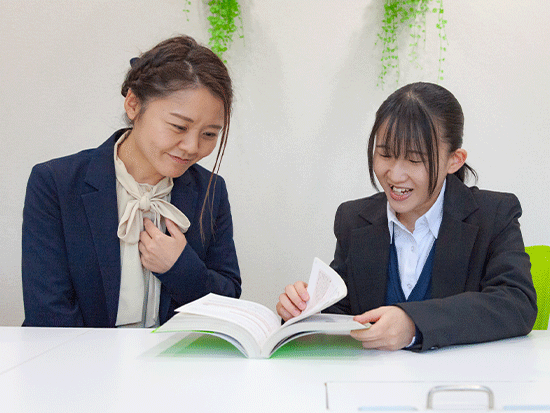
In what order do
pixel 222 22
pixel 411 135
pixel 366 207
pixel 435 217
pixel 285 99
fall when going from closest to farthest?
pixel 411 135
pixel 435 217
pixel 366 207
pixel 222 22
pixel 285 99

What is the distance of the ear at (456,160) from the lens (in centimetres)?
147

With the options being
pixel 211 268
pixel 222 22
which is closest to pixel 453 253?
pixel 211 268

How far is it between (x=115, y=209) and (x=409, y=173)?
0.84m

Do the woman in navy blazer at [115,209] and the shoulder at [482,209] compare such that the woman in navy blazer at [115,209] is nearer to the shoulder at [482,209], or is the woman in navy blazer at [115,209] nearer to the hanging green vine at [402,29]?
the shoulder at [482,209]

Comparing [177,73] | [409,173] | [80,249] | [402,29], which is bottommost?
[80,249]

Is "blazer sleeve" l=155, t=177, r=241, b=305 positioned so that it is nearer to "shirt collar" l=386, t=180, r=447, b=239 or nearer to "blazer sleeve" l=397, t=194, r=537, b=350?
"shirt collar" l=386, t=180, r=447, b=239

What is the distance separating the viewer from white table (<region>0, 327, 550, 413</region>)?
2.56 feet

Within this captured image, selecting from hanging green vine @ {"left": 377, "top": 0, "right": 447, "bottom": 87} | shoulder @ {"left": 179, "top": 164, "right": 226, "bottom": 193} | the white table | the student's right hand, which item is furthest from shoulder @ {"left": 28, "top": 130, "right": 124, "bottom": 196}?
hanging green vine @ {"left": 377, "top": 0, "right": 447, "bottom": 87}

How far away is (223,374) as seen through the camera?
915 millimetres

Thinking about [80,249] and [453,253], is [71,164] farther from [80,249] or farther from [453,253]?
[453,253]

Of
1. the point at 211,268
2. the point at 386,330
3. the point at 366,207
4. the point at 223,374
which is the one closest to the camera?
the point at 223,374

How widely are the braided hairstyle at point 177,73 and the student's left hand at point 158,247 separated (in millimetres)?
236

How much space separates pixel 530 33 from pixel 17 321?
285 centimetres

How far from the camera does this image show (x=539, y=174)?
2590 millimetres
